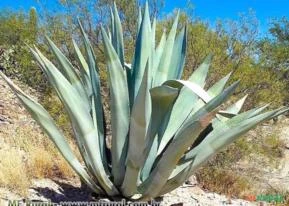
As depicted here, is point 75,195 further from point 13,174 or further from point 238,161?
point 238,161

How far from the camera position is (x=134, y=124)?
3.18 meters

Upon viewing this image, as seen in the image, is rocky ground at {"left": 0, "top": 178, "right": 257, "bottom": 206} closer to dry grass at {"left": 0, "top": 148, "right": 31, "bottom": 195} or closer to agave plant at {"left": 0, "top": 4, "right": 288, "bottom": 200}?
dry grass at {"left": 0, "top": 148, "right": 31, "bottom": 195}

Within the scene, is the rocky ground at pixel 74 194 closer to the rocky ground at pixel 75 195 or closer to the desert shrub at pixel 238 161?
the rocky ground at pixel 75 195

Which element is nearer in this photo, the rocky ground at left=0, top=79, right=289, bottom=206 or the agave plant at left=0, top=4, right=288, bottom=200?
the agave plant at left=0, top=4, right=288, bottom=200

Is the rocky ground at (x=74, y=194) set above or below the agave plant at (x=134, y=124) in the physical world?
below

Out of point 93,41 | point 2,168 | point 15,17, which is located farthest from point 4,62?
point 2,168

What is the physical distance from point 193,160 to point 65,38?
5335mm

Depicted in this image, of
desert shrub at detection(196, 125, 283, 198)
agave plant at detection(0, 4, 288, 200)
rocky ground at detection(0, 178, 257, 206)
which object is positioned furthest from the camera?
desert shrub at detection(196, 125, 283, 198)

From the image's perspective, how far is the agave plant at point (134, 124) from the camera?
10.7 feet

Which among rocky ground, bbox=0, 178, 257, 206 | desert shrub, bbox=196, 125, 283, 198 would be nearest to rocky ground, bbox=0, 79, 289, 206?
rocky ground, bbox=0, 178, 257, 206

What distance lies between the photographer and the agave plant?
326 cm

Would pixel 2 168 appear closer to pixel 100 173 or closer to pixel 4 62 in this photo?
pixel 100 173

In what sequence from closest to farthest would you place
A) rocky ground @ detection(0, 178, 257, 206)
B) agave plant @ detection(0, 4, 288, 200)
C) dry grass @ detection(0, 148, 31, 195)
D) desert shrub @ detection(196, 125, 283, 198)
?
agave plant @ detection(0, 4, 288, 200) → rocky ground @ detection(0, 178, 257, 206) → dry grass @ detection(0, 148, 31, 195) → desert shrub @ detection(196, 125, 283, 198)

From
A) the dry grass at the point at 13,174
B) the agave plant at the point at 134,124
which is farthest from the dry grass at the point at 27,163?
the agave plant at the point at 134,124
